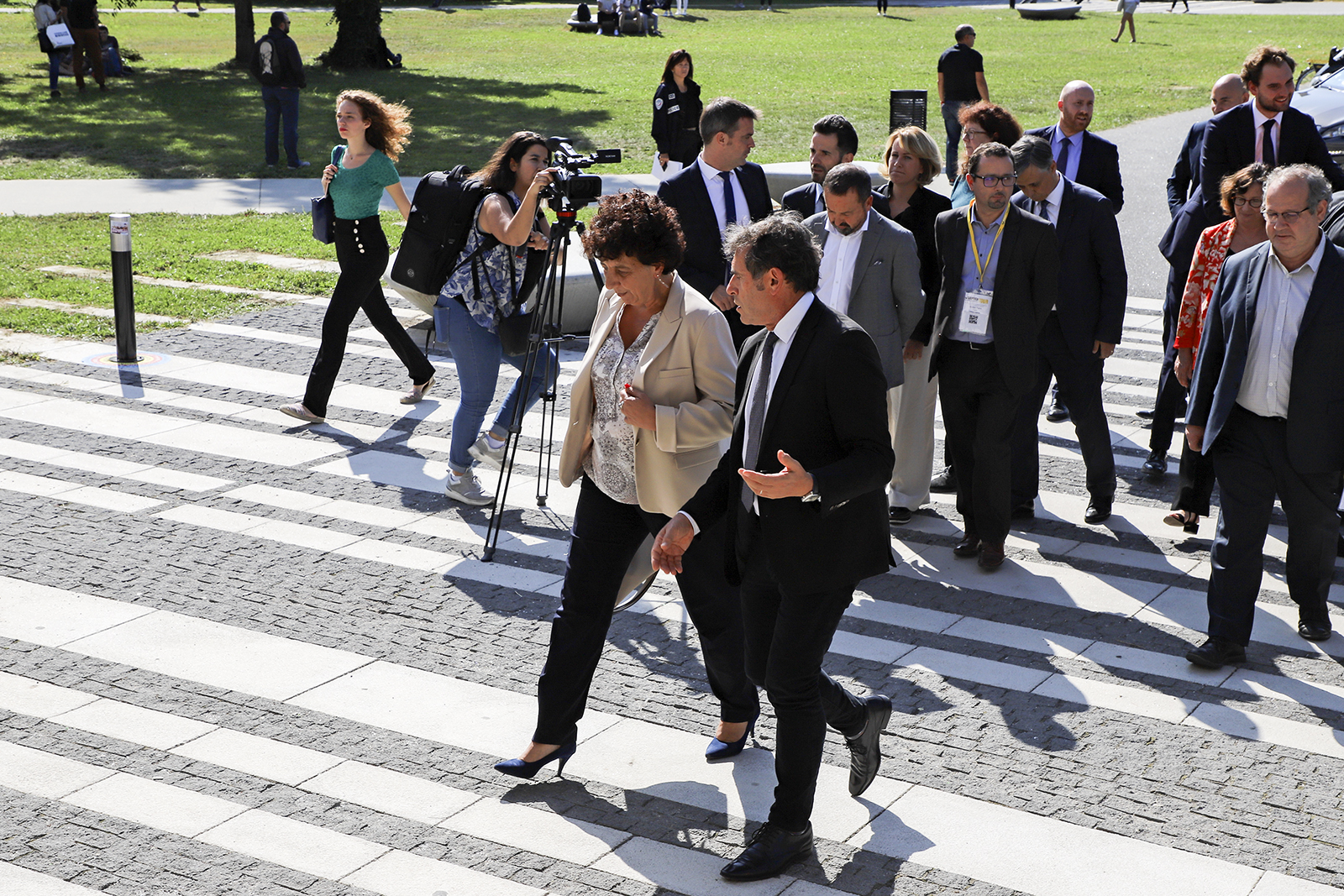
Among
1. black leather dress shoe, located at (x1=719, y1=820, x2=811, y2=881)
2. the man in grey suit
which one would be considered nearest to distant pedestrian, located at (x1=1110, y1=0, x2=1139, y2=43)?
the man in grey suit

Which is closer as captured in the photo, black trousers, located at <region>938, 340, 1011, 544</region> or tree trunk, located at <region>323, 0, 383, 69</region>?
black trousers, located at <region>938, 340, 1011, 544</region>

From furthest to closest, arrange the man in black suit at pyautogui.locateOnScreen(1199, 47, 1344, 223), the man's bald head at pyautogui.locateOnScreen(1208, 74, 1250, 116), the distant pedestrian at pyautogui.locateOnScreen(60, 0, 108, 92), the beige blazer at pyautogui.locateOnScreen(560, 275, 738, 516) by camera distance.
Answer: the distant pedestrian at pyautogui.locateOnScreen(60, 0, 108, 92) → the man's bald head at pyautogui.locateOnScreen(1208, 74, 1250, 116) → the man in black suit at pyautogui.locateOnScreen(1199, 47, 1344, 223) → the beige blazer at pyautogui.locateOnScreen(560, 275, 738, 516)

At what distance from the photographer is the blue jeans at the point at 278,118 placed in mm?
20969

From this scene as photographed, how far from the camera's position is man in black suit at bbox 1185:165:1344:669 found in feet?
18.9

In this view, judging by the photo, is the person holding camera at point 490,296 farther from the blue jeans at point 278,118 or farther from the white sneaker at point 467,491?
the blue jeans at point 278,118

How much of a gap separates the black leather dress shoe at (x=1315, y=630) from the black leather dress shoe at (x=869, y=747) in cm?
257

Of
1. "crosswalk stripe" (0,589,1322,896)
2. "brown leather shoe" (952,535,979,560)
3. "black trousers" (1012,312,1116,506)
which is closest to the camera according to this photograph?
"crosswalk stripe" (0,589,1322,896)

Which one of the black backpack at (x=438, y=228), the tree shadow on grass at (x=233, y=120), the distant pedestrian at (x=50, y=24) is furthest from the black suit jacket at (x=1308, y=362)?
the distant pedestrian at (x=50, y=24)

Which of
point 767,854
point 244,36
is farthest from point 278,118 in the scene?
point 767,854

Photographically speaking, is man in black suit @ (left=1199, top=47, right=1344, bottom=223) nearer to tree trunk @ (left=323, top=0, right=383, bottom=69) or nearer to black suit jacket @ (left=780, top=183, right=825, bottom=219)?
black suit jacket @ (left=780, top=183, right=825, bottom=219)

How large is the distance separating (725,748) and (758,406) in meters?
1.55

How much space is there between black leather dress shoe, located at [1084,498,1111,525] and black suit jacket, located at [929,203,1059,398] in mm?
1191

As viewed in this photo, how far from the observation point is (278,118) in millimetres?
21562

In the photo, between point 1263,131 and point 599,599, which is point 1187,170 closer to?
point 1263,131
